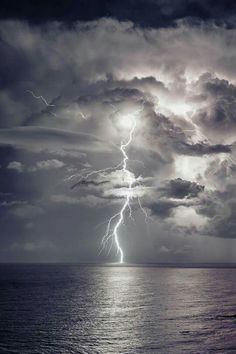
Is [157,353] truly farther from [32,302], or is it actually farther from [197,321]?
[32,302]

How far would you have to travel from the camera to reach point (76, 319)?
232 ft

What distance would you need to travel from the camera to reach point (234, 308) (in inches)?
3317

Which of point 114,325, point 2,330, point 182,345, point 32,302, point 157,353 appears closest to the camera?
point 157,353

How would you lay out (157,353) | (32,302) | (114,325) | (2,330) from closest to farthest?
1. (157,353)
2. (2,330)
3. (114,325)
4. (32,302)

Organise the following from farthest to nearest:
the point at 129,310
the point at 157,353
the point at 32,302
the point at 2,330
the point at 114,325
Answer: the point at 32,302 < the point at 129,310 < the point at 114,325 < the point at 2,330 < the point at 157,353

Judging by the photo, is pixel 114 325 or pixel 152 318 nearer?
pixel 114 325

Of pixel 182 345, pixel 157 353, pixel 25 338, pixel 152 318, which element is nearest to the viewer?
pixel 157 353

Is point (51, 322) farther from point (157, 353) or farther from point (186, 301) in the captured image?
point (186, 301)

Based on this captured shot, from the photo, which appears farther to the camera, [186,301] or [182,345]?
[186,301]

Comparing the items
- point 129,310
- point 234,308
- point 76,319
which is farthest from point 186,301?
point 76,319

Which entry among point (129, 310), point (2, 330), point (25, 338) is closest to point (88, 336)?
point (25, 338)

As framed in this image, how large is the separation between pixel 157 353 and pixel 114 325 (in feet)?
65.7

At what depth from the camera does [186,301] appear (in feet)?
322

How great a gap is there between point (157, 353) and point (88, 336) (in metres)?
13.7
